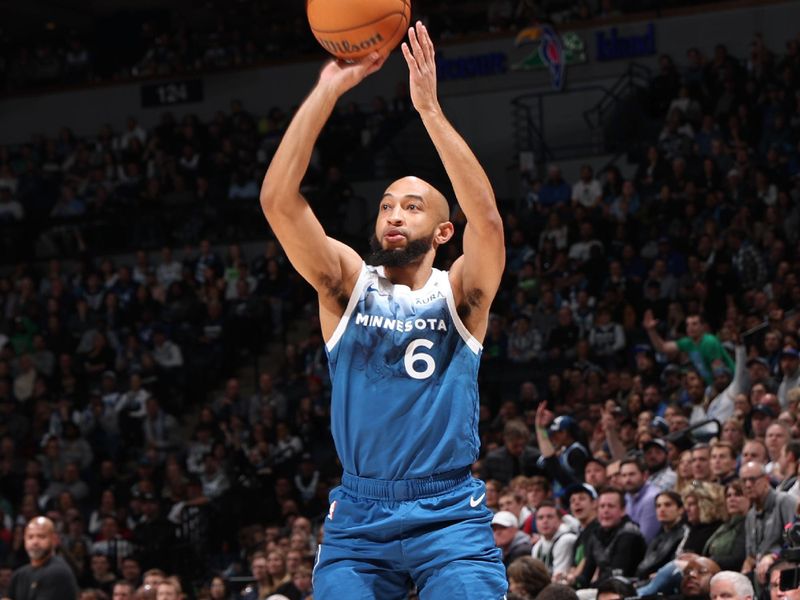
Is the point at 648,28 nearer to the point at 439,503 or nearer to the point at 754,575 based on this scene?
the point at 754,575

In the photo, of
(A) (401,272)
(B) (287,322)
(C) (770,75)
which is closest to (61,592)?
(A) (401,272)

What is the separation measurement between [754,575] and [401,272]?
4573mm

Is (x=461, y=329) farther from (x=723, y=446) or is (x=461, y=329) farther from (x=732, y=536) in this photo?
(x=723, y=446)

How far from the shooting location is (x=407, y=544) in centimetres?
444

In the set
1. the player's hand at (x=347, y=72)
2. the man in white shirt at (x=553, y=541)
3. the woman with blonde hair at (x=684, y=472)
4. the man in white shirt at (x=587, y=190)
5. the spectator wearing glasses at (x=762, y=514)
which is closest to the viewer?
the player's hand at (x=347, y=72)

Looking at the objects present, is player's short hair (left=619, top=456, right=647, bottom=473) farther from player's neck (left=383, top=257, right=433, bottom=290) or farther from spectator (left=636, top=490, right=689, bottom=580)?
player's neck (left=383, top=257, right=433, bottom=290)

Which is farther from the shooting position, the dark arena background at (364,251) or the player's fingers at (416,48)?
the dark arena background at (364,251)

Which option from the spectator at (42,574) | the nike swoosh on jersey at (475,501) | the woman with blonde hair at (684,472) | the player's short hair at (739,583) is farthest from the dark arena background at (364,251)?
the nike swoosh on jersey at (475,501)

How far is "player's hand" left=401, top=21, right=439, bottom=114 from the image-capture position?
4527 millimetres

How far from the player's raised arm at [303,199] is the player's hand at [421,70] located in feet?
0.71

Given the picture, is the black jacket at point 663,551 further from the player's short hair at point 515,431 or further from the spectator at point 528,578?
the player's short hair at point 515,431

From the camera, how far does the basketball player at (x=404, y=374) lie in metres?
4.45

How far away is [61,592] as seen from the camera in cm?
980

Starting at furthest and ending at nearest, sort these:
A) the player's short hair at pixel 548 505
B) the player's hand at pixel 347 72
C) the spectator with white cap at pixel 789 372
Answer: the spectator with white cap at pixel 789 372 → the player's short hair at pixel 548 505 → the player's hand at pixel 347 72
